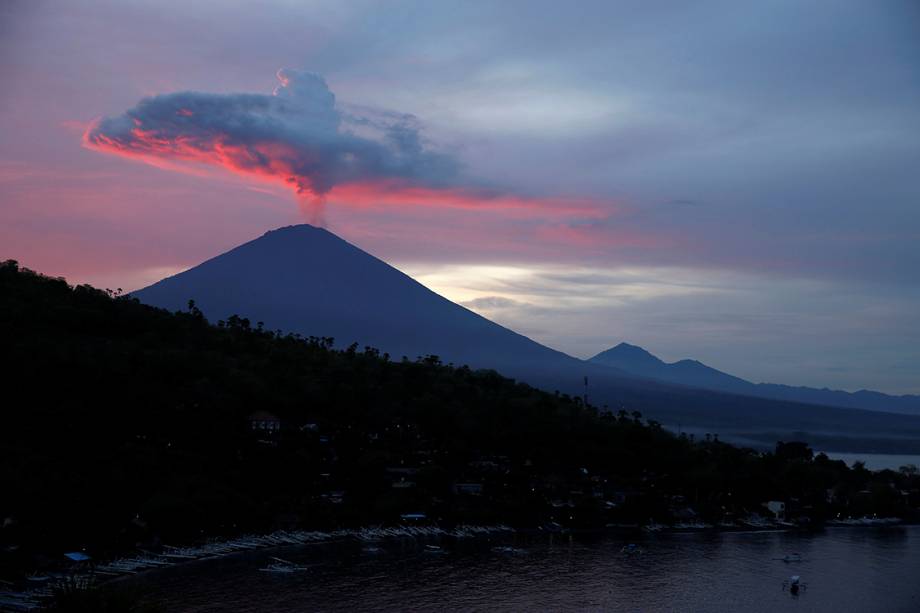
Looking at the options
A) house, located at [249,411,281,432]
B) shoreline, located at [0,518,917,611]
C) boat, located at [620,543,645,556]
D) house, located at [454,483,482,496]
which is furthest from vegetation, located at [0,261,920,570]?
boat, located at [620,543,645,556]

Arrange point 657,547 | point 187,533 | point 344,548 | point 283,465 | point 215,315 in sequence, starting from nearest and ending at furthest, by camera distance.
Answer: point 187,533 < point 344,548 < point 657,547 < point 283,465 < point 215,315

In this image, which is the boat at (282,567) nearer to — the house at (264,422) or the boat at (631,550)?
the boat at (631,550)

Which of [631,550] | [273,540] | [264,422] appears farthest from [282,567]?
[264,422]

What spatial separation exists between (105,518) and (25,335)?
69.4 ft

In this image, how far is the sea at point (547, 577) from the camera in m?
29.0

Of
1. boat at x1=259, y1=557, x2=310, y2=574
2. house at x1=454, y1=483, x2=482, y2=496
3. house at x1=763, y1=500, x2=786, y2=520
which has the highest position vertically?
house at x1=454, y1=483, x2=482, y2=496

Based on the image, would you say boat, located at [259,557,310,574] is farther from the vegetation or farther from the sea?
the vegetation

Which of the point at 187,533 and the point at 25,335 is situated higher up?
the point at 25,335

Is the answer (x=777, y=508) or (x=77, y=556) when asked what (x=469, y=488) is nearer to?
(x=777, y=508)

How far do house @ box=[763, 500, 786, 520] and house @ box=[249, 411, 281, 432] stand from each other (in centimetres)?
2840

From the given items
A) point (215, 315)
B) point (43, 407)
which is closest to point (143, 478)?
point (43, 407)

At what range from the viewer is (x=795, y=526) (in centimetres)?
5038

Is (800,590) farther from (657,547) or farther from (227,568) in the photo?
(227,568)

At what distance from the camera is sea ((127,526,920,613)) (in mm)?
28984
